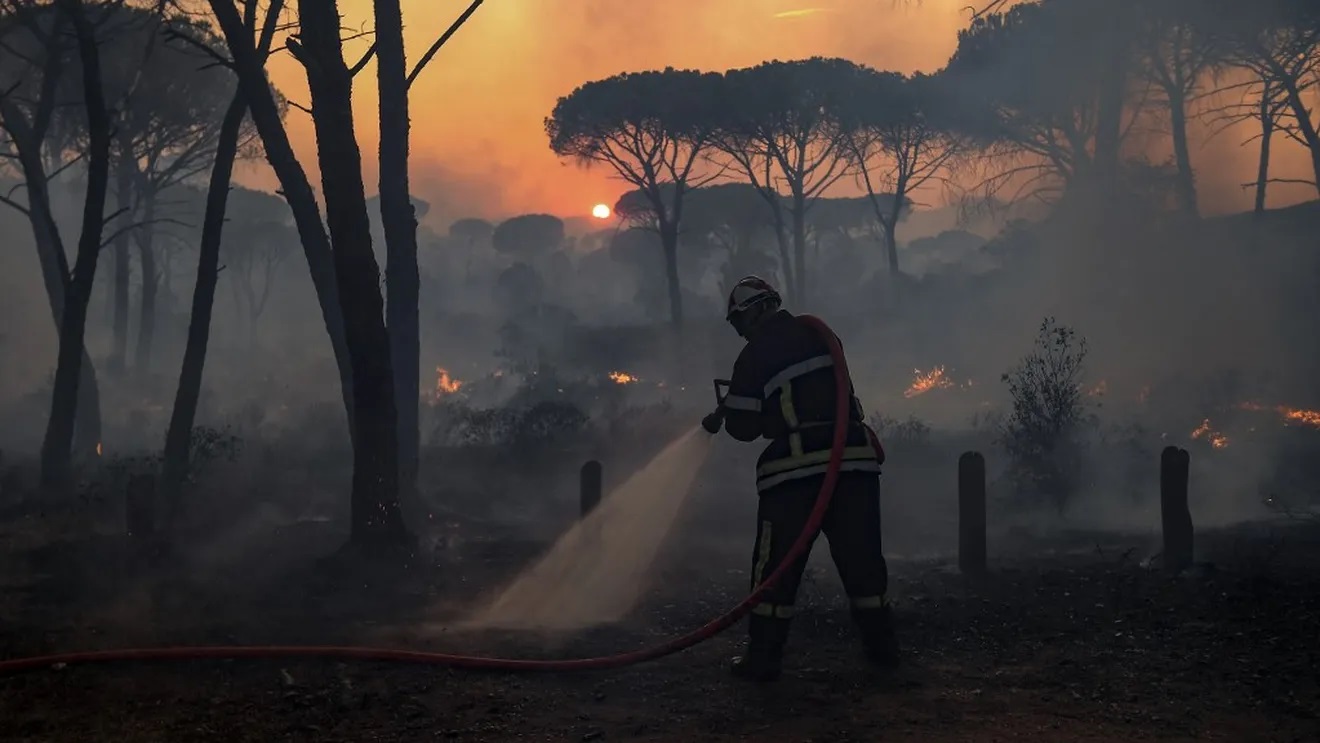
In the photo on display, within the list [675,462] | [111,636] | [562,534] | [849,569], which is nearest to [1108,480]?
[675,462]

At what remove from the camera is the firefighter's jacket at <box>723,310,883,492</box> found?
16.9 feet

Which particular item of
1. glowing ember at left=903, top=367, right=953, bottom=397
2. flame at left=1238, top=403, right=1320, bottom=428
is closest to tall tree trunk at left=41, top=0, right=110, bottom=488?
flame at left=1238, top=403, right=1320, bottom=428

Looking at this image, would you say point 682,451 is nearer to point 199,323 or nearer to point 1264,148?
point 199,323

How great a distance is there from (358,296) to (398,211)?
349cm

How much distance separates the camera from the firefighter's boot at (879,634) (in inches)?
207

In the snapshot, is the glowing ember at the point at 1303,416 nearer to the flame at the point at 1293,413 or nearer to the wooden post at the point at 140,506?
the flame at the point at 1293,413

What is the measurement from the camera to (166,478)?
433 inches

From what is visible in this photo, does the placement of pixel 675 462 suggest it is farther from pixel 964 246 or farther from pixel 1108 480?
pixel 964 246

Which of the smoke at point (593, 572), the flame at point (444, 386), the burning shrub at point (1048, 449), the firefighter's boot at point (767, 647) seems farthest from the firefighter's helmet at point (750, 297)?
the flame at point (444, 386)

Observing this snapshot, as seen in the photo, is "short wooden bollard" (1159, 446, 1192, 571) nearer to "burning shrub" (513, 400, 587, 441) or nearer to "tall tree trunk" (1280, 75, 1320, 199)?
"burning shrub" (513, 400, 587, 441)

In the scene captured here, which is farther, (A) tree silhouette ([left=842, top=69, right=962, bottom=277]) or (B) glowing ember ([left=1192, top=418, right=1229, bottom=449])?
(A) tree silhouette ([left=842, top=69, right=962, bottom=277])

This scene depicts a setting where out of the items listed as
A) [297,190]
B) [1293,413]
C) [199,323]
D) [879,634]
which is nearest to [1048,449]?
[1293,413]

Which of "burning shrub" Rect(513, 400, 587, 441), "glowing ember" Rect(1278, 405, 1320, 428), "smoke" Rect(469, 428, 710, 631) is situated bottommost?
"smoke" Rect(469, 428, 710, 631)

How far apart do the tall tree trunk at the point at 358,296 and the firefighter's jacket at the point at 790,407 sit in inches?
167
